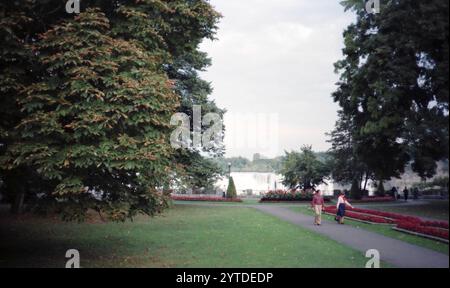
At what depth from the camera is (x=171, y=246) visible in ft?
40.4

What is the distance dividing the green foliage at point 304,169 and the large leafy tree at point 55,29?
27.3m

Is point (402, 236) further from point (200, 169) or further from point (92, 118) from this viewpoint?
point (200, 169)

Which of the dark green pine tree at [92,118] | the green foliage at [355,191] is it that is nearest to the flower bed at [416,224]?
the dark green pine tree at [92,118]

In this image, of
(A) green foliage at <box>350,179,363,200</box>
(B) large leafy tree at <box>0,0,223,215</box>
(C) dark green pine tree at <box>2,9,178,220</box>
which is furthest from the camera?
(A) green foliage at <box>350,179,363,200</box>

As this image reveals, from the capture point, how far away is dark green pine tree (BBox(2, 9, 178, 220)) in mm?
8648

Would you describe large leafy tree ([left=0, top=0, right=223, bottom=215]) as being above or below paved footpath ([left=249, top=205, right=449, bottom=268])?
above

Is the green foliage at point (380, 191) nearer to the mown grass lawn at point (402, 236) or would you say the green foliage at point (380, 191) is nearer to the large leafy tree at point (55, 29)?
the mown grass lawn at point (402, 236)

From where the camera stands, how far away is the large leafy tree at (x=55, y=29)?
358 inches

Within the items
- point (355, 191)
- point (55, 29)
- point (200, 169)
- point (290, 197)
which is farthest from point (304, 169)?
point (55, 29)

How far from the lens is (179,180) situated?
40.2 feet

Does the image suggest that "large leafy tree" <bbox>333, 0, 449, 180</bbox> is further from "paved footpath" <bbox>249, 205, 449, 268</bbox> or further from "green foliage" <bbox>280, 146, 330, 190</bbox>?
"green foliage" <bbox>280, 146, 330, 190</bbox>

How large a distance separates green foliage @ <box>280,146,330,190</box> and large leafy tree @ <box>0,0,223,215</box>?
27329 mm

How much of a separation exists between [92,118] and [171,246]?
5.22 m

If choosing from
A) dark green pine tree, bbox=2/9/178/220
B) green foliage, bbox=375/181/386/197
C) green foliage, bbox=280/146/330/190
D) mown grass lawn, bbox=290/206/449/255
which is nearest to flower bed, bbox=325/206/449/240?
mown grass lawn, bbox=290/206/449/255
